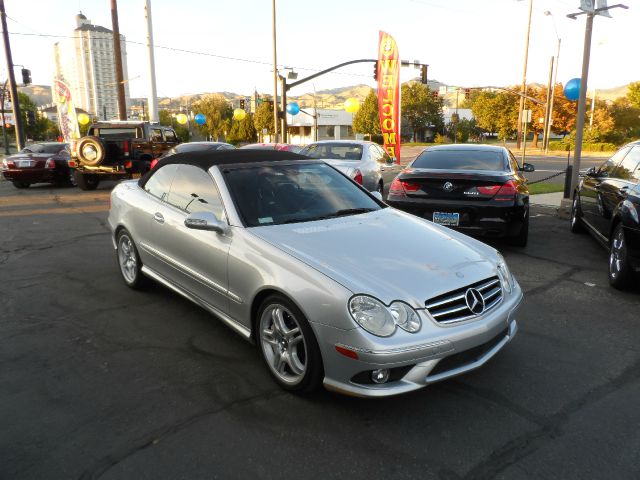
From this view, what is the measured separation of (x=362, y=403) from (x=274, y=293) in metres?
0.90

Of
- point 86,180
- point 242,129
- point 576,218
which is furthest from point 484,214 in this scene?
point 242,129

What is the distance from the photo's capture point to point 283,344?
3.26m

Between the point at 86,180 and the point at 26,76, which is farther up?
the point at 26,76

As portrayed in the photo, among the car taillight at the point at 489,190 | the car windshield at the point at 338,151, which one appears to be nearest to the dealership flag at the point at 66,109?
the car windshield at the point at 338,151

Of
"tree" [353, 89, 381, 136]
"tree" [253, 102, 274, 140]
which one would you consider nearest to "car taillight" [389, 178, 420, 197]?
"tree" [353, 89, 381, 136]

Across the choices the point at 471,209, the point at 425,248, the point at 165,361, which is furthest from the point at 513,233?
the point at 165,361

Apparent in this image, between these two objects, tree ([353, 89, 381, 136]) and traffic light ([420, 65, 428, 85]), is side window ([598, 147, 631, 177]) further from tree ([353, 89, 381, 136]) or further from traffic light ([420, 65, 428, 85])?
tree ([353, 89, 381, 136])

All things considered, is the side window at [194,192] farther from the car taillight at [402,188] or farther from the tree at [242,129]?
the tree at [242,129]

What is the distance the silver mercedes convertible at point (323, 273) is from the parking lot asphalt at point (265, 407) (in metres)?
0.30

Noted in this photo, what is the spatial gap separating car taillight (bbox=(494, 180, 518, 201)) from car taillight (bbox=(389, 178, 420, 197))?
1076mm

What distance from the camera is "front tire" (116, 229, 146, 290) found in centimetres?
516

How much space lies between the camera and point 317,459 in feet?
8.57

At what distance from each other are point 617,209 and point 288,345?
4305 millimetres

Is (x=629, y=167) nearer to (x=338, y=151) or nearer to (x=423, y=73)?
(x=338, y=151)
